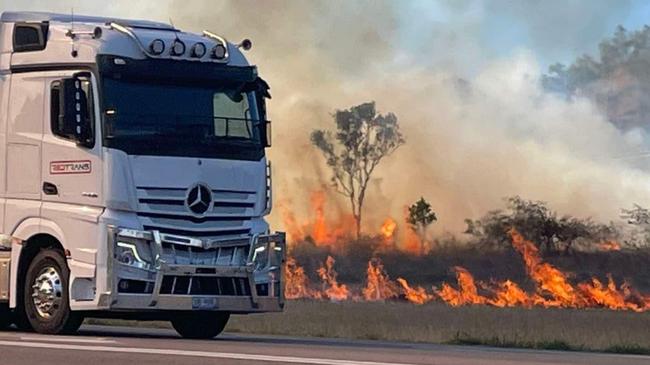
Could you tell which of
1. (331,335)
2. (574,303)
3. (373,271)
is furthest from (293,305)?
(331,335)

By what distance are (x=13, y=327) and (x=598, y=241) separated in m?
31.7

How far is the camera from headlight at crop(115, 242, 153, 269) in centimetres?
2183

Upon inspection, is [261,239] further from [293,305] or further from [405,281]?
[405,281]

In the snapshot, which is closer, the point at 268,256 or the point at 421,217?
the point at 268,256

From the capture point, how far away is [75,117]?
21891 millimetres

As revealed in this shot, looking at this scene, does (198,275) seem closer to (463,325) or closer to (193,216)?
(193,216)

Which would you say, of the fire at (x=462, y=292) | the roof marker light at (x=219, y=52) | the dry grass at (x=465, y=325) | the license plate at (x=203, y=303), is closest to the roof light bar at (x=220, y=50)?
the roof marker light at (x=219, y=52)

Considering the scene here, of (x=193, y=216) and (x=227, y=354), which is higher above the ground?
(x=193, y=216)

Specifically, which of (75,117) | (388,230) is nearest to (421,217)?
(388,230)

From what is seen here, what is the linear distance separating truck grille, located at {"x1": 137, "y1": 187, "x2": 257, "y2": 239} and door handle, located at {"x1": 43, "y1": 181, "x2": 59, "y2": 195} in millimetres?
1142

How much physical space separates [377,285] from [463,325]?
63.0 feet

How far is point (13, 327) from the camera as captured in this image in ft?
81.4

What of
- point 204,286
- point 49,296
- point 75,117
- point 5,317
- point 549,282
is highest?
point 549,282

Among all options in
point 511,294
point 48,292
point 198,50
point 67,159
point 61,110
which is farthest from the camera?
point 511,294
